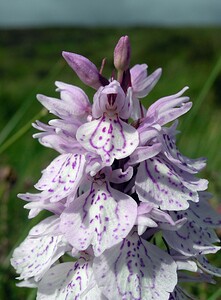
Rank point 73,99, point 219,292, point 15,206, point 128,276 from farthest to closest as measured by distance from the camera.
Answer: point 15,206
point 219,292
point 73,99
point 128,276

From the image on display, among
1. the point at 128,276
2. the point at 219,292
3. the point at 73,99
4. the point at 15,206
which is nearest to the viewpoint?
the point at 128,276

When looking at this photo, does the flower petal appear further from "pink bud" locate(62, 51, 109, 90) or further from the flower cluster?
"pink bud" locate(62, 51, 109, 90)

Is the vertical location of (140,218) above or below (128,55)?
below

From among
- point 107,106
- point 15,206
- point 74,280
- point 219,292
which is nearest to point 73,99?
point 107,106

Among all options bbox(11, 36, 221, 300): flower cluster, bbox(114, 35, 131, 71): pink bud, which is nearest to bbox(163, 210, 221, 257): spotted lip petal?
bbox(11, 36, 221, 300): flower cluster

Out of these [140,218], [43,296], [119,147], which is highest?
[119,147]

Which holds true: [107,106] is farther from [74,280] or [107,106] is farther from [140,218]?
[74,280]

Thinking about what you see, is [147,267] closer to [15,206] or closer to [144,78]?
[144,78]

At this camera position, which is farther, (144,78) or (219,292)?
(219,292)
